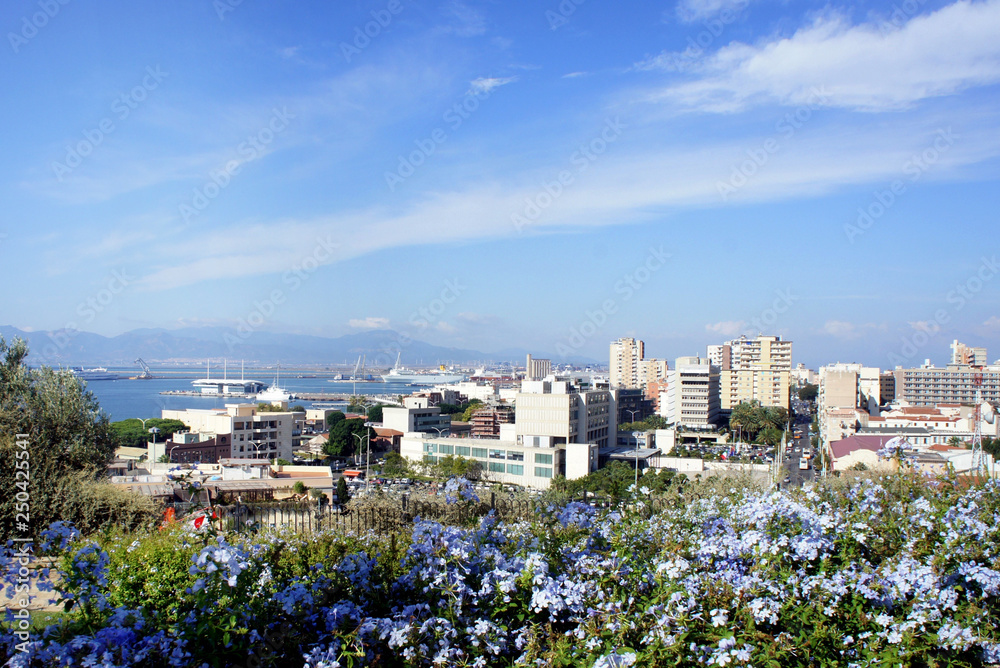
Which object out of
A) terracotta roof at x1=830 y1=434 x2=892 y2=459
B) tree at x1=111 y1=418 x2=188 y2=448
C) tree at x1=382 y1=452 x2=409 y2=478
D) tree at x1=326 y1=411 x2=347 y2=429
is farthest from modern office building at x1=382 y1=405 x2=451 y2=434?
terracotta roof at x1=830 y1=434 x2=892 y2=459

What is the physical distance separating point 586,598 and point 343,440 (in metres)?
27.4

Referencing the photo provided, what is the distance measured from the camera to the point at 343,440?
28.0m

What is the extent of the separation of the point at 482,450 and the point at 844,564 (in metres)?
21.6

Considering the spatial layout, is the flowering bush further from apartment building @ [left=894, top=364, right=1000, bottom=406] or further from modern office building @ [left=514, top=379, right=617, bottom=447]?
apartment building @ [left=894, top=364, right=1000, bottom=406]

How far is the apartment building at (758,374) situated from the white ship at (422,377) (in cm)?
6208

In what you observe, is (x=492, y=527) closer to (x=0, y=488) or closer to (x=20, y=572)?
(x=20, y=572)

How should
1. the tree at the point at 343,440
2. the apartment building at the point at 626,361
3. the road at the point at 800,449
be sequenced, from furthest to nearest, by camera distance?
1. the apartment building at the point at 626,361
2. the tree at the point at 343,440
3. the road at the point at 800,449

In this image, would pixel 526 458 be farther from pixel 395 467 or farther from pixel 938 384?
pixel 938 384

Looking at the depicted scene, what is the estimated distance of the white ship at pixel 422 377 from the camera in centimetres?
11165

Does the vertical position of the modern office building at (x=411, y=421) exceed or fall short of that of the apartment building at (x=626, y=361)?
it falls short

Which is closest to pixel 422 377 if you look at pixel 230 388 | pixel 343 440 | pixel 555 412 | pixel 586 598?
pixel 230 388

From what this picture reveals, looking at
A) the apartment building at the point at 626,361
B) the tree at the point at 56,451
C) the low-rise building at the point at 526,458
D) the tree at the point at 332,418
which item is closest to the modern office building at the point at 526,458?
the low-rise building at the point at 526,458

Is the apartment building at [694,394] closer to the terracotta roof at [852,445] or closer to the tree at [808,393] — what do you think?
the terracotta roof at [852,445]

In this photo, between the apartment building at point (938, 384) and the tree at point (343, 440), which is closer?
the tree at point (343, 440)
